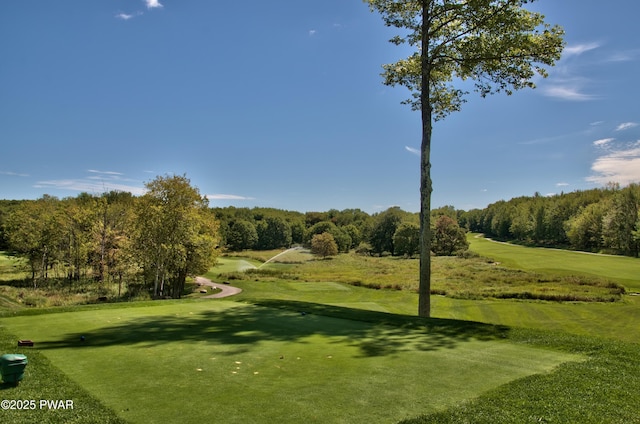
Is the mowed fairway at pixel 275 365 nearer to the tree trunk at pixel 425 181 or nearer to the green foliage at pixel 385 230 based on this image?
the tree trunk at pixel 425 181

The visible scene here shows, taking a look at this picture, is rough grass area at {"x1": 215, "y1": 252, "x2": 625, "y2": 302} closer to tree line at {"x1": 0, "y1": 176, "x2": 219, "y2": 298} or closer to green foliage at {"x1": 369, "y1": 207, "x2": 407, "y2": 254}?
tree line at {"x1": 0, "y1": 176, "x2": 219, "y2": 298}

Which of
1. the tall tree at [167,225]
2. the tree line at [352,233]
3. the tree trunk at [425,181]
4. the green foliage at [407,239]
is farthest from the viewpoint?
the tree line at [352,233]

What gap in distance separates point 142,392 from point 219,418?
159 cm

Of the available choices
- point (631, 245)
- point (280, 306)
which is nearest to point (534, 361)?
point (280, 306)

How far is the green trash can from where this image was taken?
18.7 feet

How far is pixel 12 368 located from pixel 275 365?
4.01 meters

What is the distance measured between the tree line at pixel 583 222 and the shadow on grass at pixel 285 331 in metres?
76.1

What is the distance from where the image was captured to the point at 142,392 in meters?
5.54

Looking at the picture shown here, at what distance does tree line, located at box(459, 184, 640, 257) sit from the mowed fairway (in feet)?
257

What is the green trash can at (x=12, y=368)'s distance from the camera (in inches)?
225

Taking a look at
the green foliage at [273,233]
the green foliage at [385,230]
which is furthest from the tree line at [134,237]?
the green foliage at [385,230]

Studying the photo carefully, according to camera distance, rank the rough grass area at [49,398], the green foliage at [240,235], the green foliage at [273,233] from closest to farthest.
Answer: the rough grass area at [49,398] < the green foliage at [240,235] < the green foliage at [273,233]

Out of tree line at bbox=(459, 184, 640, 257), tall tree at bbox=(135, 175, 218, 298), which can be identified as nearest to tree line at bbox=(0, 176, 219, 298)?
tall tree at bbox=(135, 175, 218, 298)

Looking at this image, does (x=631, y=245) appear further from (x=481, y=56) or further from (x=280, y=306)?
(x=280, y=306)
